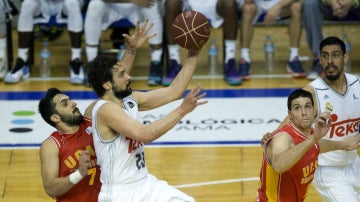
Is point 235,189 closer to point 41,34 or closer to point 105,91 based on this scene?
point 105,91

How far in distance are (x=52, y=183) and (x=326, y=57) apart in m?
2.54

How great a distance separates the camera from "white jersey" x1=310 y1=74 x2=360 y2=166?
23.8ft

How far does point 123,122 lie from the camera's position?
5973 millimetres

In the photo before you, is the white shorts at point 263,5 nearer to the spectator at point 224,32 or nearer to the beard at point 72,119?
the spectator at point 224,32

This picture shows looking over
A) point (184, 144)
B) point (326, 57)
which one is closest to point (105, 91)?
point (326, 57)

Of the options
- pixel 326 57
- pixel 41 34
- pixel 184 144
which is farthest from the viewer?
pixel 41 34

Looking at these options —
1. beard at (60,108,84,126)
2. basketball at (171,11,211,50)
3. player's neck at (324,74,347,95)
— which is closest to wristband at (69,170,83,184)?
beard at (60,108,84,126)

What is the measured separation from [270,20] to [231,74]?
2.79 feet

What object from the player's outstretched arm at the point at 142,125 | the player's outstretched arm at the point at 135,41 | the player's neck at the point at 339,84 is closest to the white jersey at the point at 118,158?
the player's outstretched arm at the point at 142,125

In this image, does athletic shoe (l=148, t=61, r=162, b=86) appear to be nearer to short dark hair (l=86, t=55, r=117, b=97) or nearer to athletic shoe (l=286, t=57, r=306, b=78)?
athletic shoe (l=286, t=57, r=306, b=78)

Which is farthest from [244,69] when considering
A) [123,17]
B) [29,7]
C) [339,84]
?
[339,84]

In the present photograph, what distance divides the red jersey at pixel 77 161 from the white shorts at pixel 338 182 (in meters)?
1.83

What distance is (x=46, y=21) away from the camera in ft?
38.0

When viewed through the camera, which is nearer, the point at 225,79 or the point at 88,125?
the point at 88,125
